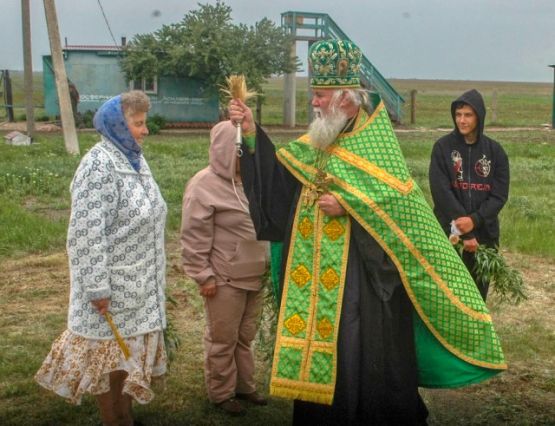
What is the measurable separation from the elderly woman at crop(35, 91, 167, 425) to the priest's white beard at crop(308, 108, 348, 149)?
2.66 feet

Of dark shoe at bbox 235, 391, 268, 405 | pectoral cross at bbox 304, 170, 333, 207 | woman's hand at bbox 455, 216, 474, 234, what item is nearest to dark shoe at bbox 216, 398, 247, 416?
dark shoe at bbox 235, 391, 268, 405

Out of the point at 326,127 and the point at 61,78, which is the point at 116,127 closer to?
the point at 326,127

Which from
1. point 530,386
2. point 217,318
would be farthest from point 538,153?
point 217,318

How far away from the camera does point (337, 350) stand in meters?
4.12

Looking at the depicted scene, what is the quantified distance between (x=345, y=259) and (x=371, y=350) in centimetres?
44

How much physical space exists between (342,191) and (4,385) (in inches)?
101

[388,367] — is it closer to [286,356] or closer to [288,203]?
[286,356]

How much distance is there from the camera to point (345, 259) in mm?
4152

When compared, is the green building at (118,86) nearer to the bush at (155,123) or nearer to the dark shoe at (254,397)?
the bush at (155,123)

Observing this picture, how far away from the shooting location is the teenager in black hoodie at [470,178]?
215 inches

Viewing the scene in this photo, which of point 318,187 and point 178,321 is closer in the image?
point 318,187

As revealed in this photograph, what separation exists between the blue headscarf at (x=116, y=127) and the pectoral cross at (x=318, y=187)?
873mm

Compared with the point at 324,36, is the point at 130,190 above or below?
below

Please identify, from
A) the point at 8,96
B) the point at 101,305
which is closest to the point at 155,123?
the point at 8,96
